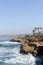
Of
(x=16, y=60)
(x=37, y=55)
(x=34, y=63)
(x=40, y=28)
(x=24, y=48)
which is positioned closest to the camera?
(x=34, y=63)

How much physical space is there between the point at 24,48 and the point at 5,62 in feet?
21.8

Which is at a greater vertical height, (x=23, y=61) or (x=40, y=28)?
(x=40, y=28)

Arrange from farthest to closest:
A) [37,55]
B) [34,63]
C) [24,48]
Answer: [24,48], [37,55], [34,63]

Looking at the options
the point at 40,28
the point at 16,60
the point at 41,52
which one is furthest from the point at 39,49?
the point at 40,28

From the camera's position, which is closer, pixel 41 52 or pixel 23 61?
pixel 23 61

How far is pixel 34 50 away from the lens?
3319 centimetres

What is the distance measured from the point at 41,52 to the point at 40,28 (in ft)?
177

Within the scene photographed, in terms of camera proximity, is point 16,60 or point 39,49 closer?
point 16,60

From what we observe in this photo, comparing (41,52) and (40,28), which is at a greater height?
(40,28)

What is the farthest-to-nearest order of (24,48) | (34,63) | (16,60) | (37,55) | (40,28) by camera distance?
(40,28), (24,48), (37,55), (16,60), (34,63)

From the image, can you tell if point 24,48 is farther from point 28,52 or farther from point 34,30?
point 34,30

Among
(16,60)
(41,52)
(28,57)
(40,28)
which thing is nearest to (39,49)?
(41,52)

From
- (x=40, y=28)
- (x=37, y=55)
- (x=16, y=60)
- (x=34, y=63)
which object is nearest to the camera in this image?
(x=34, y=63)

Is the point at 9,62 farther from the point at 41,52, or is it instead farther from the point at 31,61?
the point at 41,52
